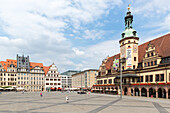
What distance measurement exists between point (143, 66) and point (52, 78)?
71.8 metres

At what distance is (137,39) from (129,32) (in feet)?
13.4

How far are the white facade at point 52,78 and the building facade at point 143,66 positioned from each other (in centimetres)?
4960

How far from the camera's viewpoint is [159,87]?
141 ft

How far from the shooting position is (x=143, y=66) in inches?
2088

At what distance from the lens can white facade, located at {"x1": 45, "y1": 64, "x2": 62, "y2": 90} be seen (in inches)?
4304

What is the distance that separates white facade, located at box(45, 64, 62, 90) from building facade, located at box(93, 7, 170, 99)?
163 feet

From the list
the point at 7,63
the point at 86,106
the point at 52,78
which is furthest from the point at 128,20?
the point at 7,63

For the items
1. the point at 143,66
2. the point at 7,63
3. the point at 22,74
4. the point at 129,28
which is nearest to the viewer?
the point at 143,66

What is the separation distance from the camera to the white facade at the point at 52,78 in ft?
359

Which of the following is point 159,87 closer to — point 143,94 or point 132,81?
point 143,94

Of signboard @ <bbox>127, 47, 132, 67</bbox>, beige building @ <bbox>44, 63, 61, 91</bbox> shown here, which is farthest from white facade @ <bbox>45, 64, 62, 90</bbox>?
signboard @ <bbox>127, 47, 132, 67</bbox>

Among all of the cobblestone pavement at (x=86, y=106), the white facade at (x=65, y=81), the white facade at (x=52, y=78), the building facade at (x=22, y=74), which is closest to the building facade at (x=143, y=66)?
the cobblestone pavement at (x=86, y=106)

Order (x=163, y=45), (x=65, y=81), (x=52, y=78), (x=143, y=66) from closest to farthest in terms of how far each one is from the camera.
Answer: (x=163, y=45) → (x=143, y=66) → (x=52, y=78) → (x=65, y=81)

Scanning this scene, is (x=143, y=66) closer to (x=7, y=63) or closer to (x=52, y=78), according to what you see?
(x=52, y=78)
